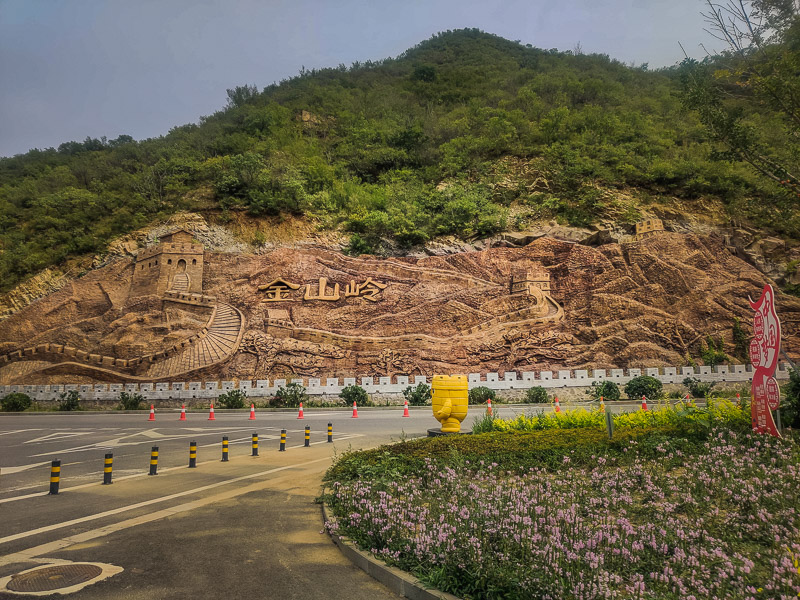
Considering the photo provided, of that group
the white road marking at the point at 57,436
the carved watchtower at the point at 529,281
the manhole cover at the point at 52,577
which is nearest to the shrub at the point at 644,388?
the carved watchtower at the point at 529,281

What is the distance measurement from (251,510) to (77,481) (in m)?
4.10

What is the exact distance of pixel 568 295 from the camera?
26.2m

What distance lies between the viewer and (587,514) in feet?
16.6

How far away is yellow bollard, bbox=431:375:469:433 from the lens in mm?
10234

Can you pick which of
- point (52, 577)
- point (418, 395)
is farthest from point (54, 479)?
point (418, 395)

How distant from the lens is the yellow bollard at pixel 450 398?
33.6 feet

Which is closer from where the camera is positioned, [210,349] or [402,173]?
[210,349]

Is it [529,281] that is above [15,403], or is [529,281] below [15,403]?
above

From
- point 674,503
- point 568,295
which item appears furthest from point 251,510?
point 568,295

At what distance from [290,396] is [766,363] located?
19.8 metres

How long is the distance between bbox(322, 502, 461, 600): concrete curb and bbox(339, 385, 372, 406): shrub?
18.6 m

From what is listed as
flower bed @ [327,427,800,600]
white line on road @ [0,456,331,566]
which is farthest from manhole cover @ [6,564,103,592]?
flower bed @ [327,427,800,600]

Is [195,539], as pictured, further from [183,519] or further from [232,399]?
[232,399]

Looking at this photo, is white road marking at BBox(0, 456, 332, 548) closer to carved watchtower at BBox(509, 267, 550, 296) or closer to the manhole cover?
the manhole cover
